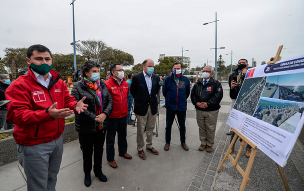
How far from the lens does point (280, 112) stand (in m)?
1.73

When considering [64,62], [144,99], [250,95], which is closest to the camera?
[250,95]

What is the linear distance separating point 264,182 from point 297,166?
1.09 meters

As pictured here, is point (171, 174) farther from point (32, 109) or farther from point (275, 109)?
point (32, 109)

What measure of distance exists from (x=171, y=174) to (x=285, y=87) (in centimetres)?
216

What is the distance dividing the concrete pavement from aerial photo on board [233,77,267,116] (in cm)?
123

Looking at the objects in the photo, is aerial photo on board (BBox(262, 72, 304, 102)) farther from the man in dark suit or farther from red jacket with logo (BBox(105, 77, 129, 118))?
red jacket with logo (BBox(105, 77, 129, 118))

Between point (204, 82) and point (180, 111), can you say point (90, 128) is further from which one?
point (204, 82)

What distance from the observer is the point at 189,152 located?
351 centimetres

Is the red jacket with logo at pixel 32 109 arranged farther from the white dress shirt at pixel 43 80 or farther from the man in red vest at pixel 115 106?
the man in red vest at pixel 115 106

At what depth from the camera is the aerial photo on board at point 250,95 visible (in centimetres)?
220

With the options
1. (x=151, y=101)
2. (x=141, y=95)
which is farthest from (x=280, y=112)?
(x=141, y=95)

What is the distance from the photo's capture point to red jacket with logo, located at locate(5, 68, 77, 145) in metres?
1.43

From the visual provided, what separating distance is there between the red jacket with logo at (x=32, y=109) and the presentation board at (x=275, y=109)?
2.40m

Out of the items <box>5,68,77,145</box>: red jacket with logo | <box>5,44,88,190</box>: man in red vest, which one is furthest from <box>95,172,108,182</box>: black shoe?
<box>5,68,77,145</box>: red jacket with logo
